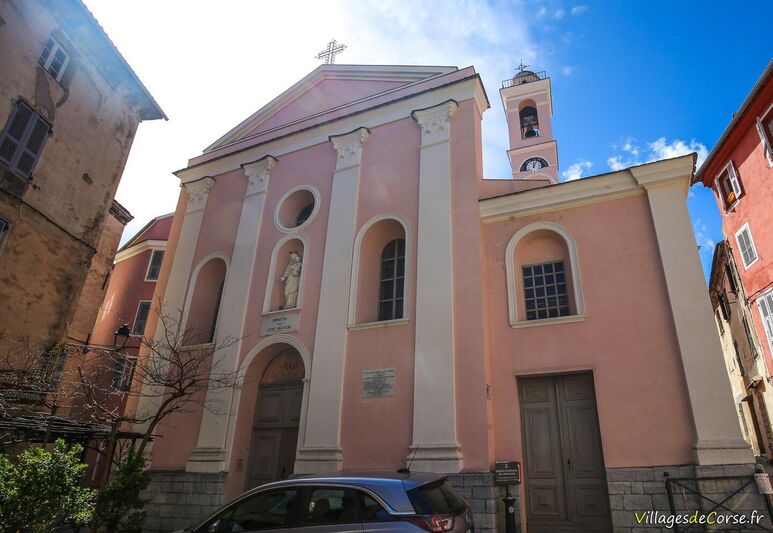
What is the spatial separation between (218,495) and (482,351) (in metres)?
6.88

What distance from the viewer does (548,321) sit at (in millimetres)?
9930

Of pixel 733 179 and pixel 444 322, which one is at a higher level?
pixel 733 179

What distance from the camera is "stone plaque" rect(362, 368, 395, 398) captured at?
10.4 meters

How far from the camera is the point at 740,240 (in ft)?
58.4

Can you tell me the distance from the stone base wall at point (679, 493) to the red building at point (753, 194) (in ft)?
35.1

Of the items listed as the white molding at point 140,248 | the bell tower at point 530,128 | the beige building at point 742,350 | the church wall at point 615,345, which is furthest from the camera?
the bell tower at point 530,128

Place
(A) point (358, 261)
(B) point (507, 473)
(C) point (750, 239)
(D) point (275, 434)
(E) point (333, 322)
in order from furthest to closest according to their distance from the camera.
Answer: (C) point (750, 239)
(A) point (358, 261)
(D) point (275, 434)
(E) point (333, 322)
(B) point (507, 473)

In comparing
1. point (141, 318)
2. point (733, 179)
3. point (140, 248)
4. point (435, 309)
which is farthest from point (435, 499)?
point (140, 248)

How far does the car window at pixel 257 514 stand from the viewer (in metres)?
5.29

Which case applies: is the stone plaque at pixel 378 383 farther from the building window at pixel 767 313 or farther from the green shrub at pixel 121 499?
the building window at pixel 767 313

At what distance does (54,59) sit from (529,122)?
22.3 m

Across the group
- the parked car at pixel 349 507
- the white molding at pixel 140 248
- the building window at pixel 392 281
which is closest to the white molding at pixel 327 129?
the building window at pixel 392 281

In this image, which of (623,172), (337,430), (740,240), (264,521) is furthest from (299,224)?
(740,240)

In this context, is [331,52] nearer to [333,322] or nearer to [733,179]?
[333,322]
